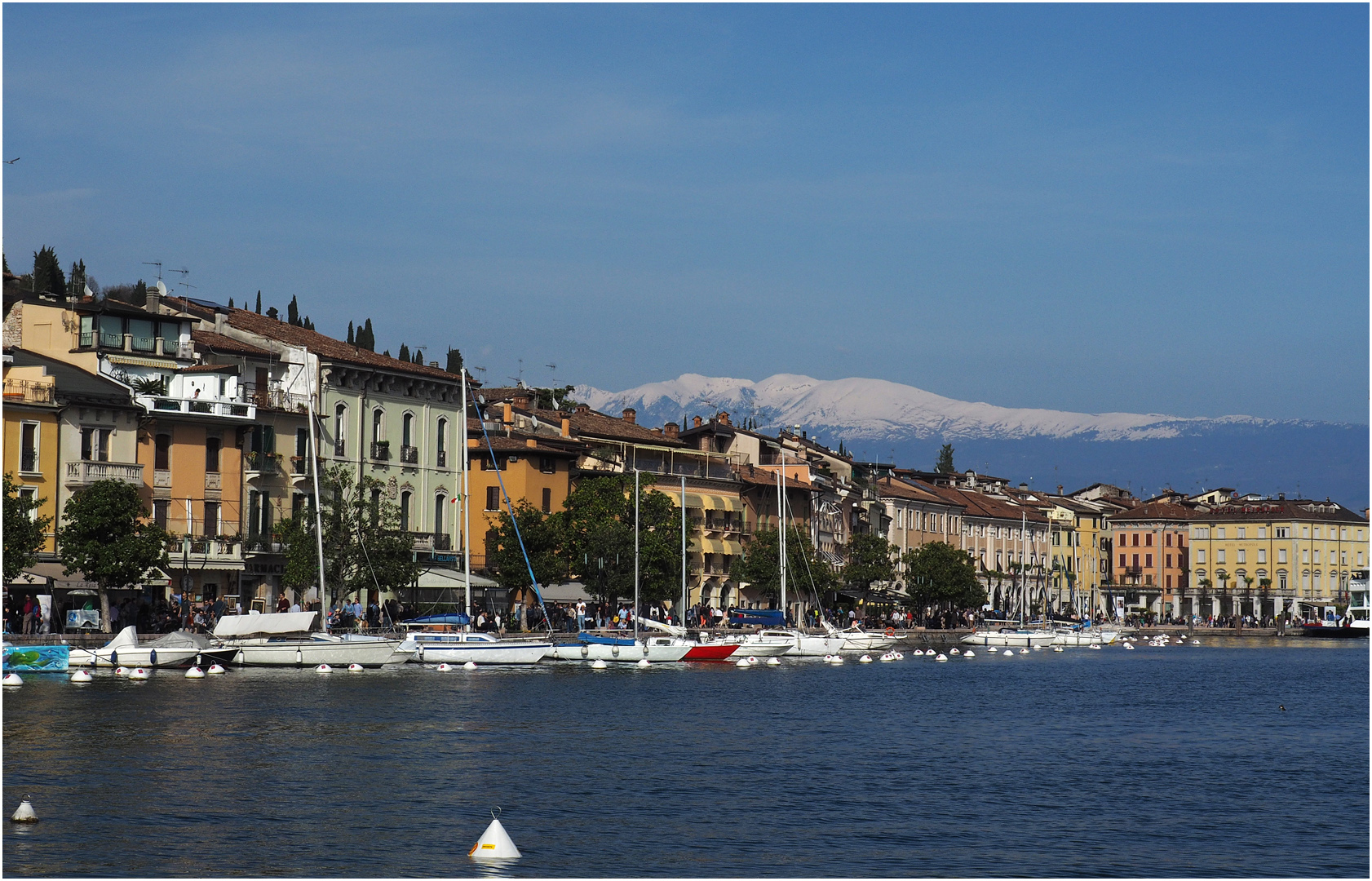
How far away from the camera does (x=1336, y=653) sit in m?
110

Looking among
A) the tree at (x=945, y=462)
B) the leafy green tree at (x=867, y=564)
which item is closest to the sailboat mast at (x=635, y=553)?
the leafy green tree at (x=867, y=564)

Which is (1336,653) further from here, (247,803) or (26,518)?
(247,803)

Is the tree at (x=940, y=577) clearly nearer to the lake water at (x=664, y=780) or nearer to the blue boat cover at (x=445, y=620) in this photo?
the blue boat cover at (x=445, y=620)

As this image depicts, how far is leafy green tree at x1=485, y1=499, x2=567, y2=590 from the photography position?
8169 centimetres

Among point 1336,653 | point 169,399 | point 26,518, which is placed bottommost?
point 1336,653

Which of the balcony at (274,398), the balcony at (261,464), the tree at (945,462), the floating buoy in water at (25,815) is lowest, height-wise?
the floating buoy in water at (25,815)

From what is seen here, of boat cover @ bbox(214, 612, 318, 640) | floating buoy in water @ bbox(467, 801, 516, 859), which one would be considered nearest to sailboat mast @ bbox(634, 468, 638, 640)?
boat cover @ bbox(214, 612, 318, 640)

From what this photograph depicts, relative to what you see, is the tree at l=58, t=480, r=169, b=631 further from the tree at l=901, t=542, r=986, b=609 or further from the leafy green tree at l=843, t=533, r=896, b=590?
the tree at l=901, t=542, r=986, b=609

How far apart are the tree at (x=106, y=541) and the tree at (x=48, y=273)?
48.9m

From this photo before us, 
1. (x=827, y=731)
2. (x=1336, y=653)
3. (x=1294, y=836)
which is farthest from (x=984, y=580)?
(x=1294, y=836)

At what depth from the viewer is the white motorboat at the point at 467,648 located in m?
64.5

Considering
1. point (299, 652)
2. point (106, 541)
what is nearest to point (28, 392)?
point (106, 541)

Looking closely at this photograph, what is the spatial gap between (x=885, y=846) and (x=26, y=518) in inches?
1584

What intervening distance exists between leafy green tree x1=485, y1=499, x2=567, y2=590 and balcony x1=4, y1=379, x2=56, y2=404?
69.3ft
